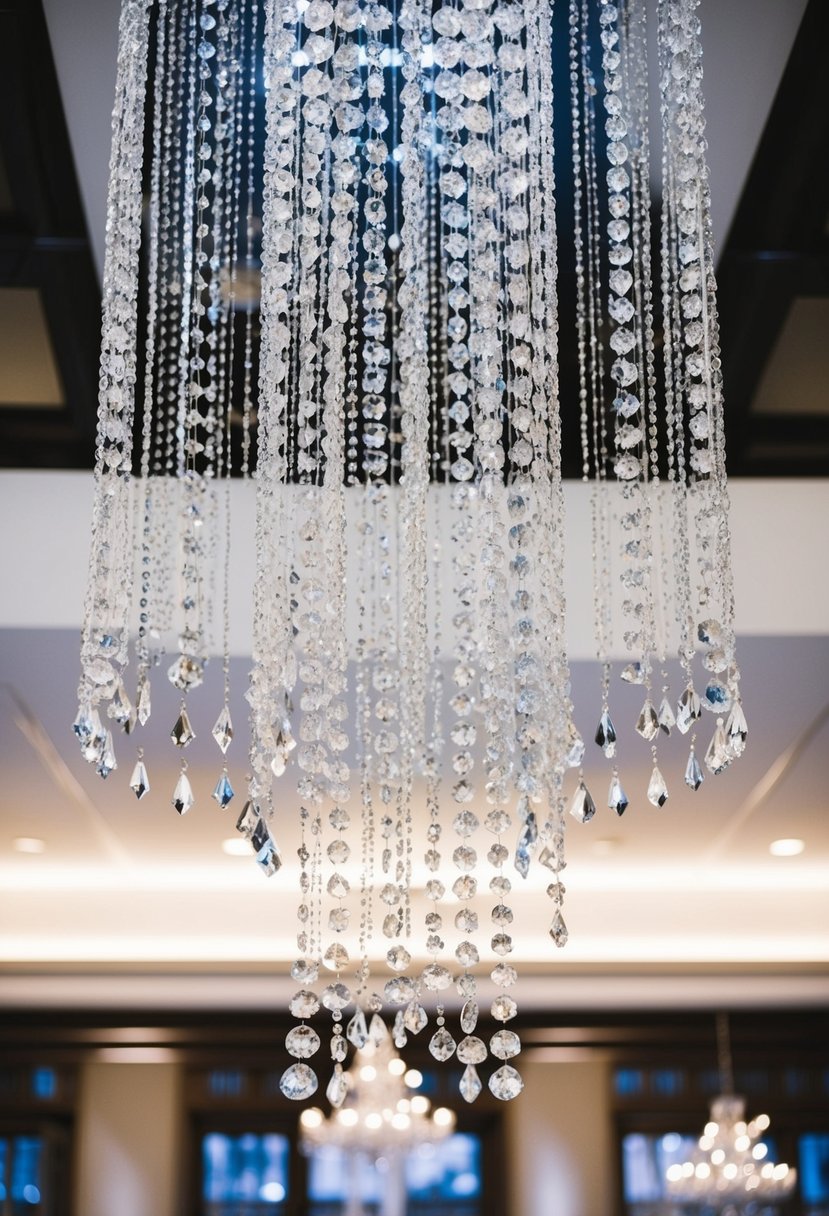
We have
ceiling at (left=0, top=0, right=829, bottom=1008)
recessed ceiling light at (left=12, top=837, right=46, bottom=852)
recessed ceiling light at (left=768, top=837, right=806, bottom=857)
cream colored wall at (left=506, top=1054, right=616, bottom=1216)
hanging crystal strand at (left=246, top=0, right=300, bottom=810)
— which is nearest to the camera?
hanging crystal strand at (left=246, top=0, right=300, bottom=810)

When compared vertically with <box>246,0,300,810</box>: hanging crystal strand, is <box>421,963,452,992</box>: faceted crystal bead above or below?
below

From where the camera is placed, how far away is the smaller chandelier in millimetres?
6918

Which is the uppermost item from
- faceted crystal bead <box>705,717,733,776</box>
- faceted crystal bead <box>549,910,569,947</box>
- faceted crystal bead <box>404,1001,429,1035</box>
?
faceted crystal bead <box>705,717,733,776</box>

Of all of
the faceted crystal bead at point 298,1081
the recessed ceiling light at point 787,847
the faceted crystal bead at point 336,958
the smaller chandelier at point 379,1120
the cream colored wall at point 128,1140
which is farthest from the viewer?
the cream colored wall at point 128,1140

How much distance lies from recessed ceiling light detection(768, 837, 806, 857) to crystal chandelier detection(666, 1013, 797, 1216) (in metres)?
1.39

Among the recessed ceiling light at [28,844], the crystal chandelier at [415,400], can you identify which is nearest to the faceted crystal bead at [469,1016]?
the crystal chandelier at [415,400]

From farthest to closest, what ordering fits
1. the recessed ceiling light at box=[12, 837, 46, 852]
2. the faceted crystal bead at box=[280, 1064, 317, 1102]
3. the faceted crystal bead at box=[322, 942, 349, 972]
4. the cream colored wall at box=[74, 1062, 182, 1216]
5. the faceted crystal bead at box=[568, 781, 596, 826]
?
the cream colored wall at box=[74, 1062, 182, 1216] → the recessed ceiling light at box=[12, 837, 46, 852] → the faceted crystal bead at box=[568, 781, 596, 826] → the faceted crystal bead at box=[322, 942, 349, 972] → the faceted crystal bead at box=[280, 1064, 317, 1102]

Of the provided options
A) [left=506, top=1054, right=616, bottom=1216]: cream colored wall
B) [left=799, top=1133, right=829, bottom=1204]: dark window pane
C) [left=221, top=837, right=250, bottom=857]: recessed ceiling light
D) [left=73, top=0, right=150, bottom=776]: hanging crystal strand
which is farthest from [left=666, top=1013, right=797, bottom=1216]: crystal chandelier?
[left=73, top=0, right=150, bottom=776]: hanging crystal strand

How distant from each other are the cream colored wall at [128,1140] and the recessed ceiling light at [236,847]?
5.54 feet

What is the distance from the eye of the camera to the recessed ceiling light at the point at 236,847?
625 cm

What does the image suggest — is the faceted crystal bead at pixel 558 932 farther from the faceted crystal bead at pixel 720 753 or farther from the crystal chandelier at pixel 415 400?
the faceted crystal bead at pixel 720 753

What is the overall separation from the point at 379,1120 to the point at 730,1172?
174 centimetres

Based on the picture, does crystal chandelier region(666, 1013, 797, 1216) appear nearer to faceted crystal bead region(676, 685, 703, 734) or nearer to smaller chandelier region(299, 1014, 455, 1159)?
smaller chandelier region(299, 1014, 455, 1159)

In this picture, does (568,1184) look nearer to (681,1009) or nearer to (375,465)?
(681,1009)
